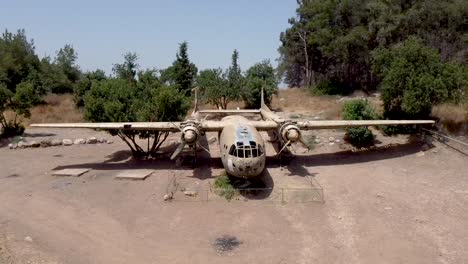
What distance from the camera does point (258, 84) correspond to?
5662 cm

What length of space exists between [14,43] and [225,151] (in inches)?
2506

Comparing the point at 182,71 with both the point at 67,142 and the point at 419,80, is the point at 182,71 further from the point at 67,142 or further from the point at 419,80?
the point at 419,80

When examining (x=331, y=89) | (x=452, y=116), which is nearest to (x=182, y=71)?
(x=331, y=89)

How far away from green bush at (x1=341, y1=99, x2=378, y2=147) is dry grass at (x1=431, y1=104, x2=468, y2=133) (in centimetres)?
562

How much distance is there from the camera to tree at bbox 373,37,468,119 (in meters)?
33.1

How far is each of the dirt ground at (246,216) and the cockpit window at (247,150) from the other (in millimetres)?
2783

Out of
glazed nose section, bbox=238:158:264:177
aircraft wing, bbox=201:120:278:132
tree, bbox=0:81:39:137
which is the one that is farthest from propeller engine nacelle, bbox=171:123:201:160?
tree, bbox=0:81:39:137

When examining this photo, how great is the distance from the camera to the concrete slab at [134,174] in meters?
27.9

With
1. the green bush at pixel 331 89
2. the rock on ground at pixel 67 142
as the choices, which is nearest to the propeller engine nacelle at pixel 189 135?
the rock on ground at pixel 67 142

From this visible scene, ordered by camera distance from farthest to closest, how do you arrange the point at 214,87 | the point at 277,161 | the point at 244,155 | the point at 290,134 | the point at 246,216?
1. the point at 214,87
2. the point at 277,161
3. the point at 290,134
4. the point at 244,155
5. the point at 246,216

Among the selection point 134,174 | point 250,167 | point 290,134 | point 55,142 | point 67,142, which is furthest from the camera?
point 67,142

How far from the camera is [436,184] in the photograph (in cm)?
2605

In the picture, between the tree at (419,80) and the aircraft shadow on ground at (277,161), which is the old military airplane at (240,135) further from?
the tree at (419,80)

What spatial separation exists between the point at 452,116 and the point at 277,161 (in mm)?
17293
